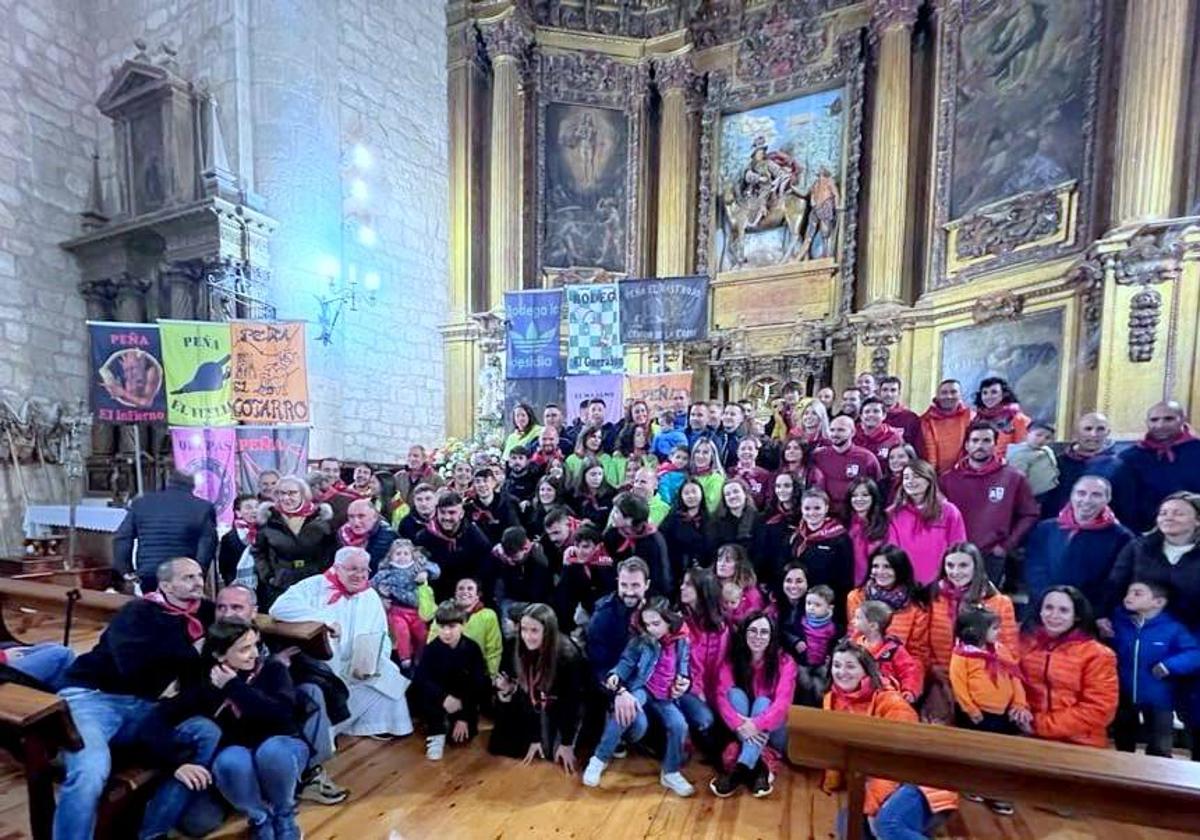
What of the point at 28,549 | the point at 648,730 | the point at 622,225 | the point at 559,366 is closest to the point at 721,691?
the point at 648,730

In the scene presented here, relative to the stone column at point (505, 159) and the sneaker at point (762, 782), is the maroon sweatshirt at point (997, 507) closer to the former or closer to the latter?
the sneaker at point (762, 782)

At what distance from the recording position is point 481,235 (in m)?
10.4

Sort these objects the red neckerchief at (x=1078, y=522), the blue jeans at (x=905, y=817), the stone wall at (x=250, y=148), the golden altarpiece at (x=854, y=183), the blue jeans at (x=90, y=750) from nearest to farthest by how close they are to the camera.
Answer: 1. the blue jeans at (x=90, y=750)
2. the blue jeans at (x=905, y=817)
3. the red neckerchief at (x=1078, y=522)
4. the golden altarpiece at (x=854, y=183)
5. the stone wall at (x=250, y=148)

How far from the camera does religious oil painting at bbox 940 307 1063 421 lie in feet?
22.5

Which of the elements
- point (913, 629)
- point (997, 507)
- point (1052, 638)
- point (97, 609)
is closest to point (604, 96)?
point (997, 507)

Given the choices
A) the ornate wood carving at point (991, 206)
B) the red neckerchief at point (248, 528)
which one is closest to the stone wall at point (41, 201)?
the red neckerchief at point (248, 528)

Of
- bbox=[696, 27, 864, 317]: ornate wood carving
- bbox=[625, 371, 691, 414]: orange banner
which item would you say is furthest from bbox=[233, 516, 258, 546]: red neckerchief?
bbox=[696, 27, 864, 317]: ornate wood carving

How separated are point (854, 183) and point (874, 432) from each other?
6634 mm

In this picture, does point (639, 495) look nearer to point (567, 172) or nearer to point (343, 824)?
point (343, 824)

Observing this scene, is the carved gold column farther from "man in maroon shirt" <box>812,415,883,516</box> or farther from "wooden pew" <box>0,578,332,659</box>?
"man in maroon shirt" <box>812,415,883,516</box>

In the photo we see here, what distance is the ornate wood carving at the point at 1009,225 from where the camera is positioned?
7039mm

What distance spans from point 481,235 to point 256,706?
30.5 ft

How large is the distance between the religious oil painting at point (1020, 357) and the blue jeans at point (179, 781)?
7.83 metres

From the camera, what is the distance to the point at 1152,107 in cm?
581
